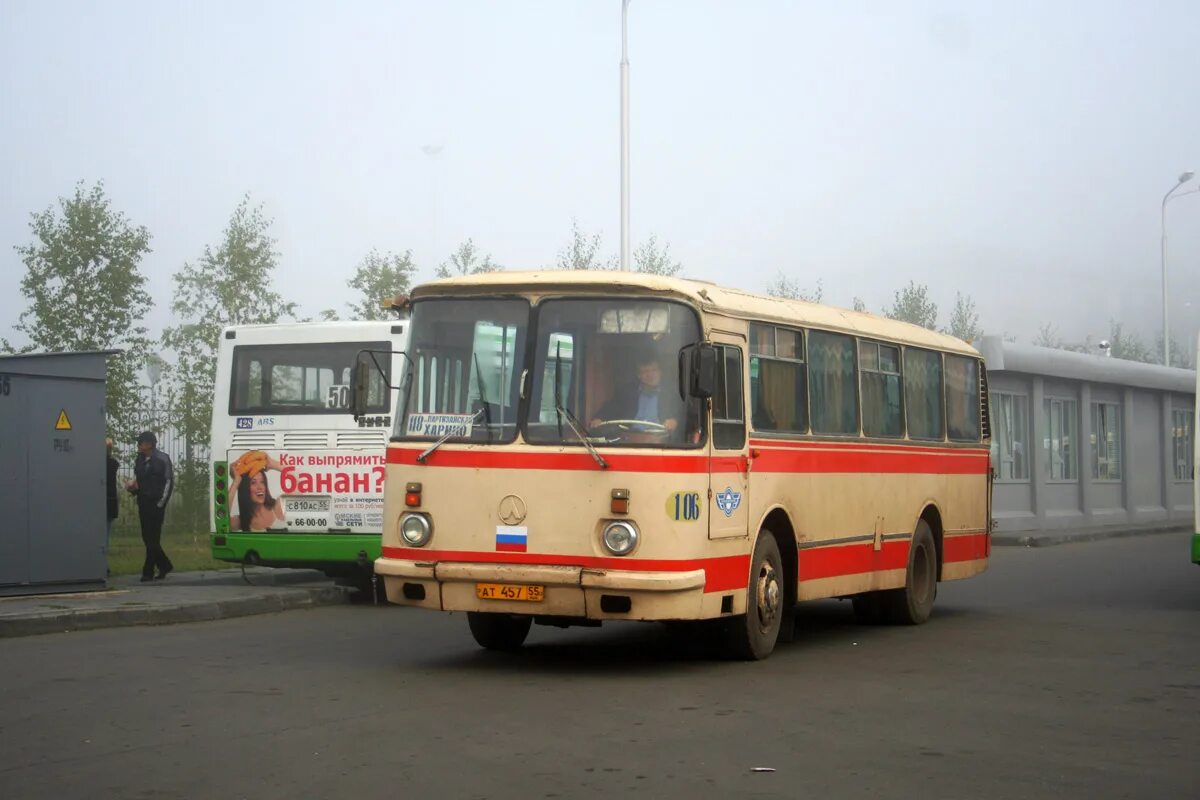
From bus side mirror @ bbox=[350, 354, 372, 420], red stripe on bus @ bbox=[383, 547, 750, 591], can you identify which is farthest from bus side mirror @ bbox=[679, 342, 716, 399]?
bus side mirror @ bbox=[350, 354, 372, 420]

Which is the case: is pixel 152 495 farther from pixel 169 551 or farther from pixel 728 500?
pixel 728 500

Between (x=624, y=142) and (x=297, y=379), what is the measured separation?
43.6ft

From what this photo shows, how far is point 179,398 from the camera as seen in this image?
3644cm

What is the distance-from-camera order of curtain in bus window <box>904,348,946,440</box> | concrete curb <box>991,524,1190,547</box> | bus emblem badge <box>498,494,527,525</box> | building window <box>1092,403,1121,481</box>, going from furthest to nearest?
building window <box>1092,403,1121,481</box> < concrete curb <box>991,524,1190,547</box> < curtain in bus window <box>904,348,946,440</box> < bus emblem badge <box>498,494,527,525</box>

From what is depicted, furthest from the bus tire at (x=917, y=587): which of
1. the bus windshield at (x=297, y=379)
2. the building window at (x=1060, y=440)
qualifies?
the building window at (x=1060, y=440)

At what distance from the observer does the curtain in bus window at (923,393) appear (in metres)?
17.0

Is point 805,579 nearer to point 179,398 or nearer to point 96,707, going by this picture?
point 96,707

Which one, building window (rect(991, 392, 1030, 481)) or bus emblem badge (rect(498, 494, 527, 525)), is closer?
bus emblem badge (rect(498, 494, 527, 525))

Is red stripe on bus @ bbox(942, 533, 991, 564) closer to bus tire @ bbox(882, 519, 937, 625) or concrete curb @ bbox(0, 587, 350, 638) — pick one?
bus tire @ bbox(882, 519, 937, 625)

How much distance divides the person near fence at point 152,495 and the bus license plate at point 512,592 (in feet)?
35.9

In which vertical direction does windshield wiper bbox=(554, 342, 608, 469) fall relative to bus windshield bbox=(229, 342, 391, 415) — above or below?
below

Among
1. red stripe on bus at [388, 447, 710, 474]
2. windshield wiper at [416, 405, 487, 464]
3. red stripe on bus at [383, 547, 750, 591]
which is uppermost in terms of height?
windshield wiper at [416, 405, 487, 464]

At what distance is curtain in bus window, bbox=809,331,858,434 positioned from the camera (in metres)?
14.5

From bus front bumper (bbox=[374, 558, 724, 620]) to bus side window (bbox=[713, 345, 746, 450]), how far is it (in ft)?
3.73
